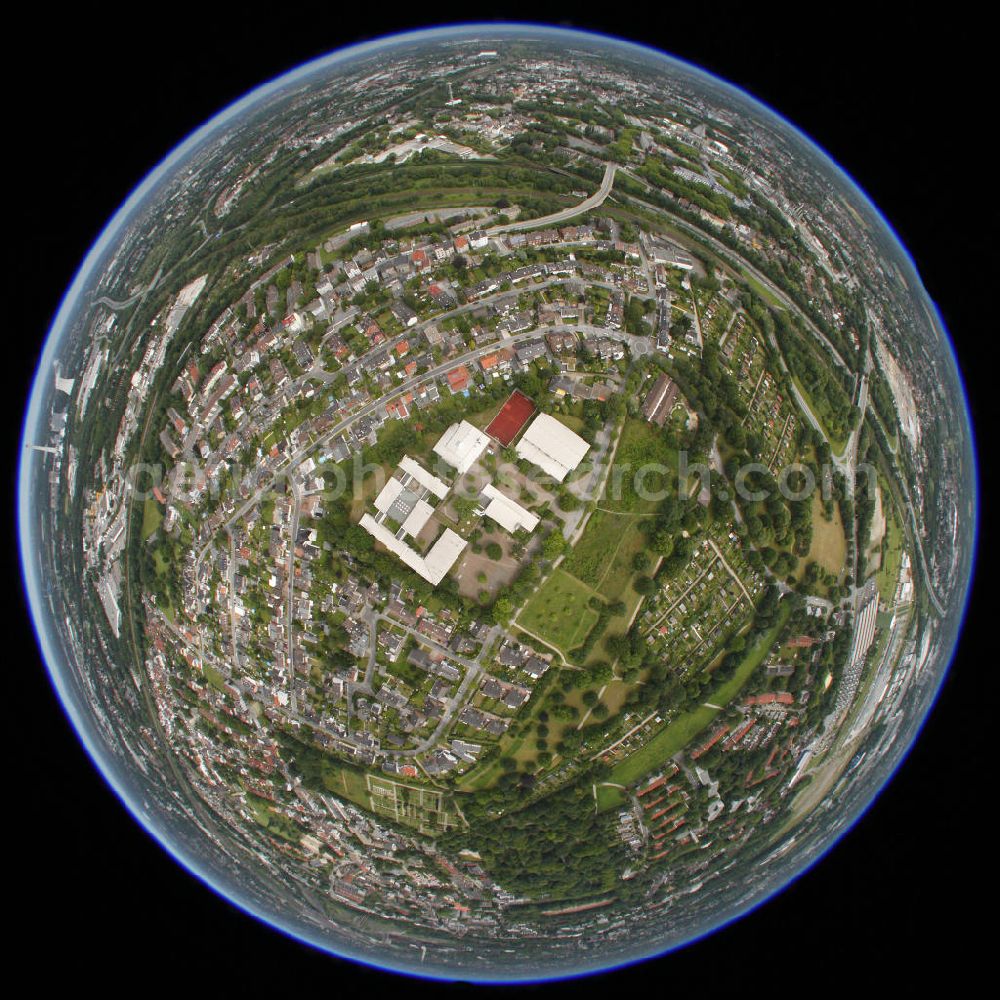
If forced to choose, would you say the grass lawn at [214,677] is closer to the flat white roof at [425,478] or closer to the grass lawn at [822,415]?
the flat white roof at [425,478]

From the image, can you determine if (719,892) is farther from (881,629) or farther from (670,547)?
(670,547)

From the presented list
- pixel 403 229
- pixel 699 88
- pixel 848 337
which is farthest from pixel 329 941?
pixel 699 88

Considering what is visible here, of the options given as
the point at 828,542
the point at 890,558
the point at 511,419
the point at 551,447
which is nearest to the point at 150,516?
the point at 511,419

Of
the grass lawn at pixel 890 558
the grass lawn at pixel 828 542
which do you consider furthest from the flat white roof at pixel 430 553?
the grass lawn at pixel 890 558

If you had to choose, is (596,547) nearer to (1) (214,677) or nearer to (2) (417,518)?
(2) (417,518)

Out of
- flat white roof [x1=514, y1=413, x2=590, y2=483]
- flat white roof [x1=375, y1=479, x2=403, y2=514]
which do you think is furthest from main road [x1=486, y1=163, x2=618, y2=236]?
flat white roof [x1=375, y1=479, x2=403, y2=514]

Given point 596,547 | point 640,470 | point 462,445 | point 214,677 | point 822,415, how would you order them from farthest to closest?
point 822,415 → point 214,677 → point 640,470 → point 596,547 → point 462,445

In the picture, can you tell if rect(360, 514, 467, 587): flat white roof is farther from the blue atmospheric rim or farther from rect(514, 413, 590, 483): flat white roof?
the blue atmospheric rim
